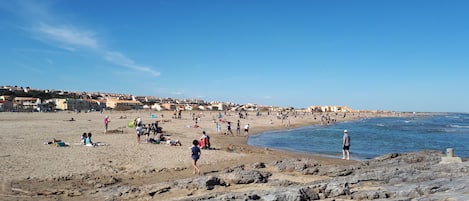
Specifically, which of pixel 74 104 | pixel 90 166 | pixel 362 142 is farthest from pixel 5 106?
pixel 362 142

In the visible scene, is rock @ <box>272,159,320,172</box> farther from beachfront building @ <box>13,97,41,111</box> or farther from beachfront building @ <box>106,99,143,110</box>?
beachfront building @ <box>106,99,143,110</box>

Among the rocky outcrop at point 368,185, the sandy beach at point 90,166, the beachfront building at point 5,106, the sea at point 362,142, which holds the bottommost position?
the sea at point 362,142

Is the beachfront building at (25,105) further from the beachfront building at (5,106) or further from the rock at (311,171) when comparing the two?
the rock at (311,171)

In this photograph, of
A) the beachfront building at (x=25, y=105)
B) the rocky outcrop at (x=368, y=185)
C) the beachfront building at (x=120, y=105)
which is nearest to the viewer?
the rocky outcrop at (x=368, y=185)

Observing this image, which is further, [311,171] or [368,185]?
[311,171]

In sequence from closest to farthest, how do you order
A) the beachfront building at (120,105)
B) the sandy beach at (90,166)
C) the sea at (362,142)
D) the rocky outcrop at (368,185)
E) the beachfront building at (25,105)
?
the rocky outcrop at (368,185) < the sandy beach at (90,166) < the sea at (362,142) < the beachfront building at (25,105) < the beachfront building at (120,105)

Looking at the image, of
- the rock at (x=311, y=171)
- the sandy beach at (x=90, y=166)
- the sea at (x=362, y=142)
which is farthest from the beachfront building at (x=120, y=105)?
the rock at (x=311, y=171)

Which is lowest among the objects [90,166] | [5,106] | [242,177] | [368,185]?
[90,166]

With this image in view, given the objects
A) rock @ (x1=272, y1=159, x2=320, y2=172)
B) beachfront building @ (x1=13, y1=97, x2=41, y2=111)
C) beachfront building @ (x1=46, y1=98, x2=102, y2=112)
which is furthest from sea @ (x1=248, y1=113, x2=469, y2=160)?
beachfront building @ (x1=46, y1=98, x2=102, y2=112)

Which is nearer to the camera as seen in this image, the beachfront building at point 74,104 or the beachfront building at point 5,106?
the beachfront building at point 5,106

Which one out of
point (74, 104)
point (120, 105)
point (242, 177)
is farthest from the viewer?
point (120, 105)

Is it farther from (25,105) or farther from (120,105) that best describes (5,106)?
(120,105)

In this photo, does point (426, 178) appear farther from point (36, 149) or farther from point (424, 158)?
point (36, 149)

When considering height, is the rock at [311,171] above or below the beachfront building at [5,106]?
below
